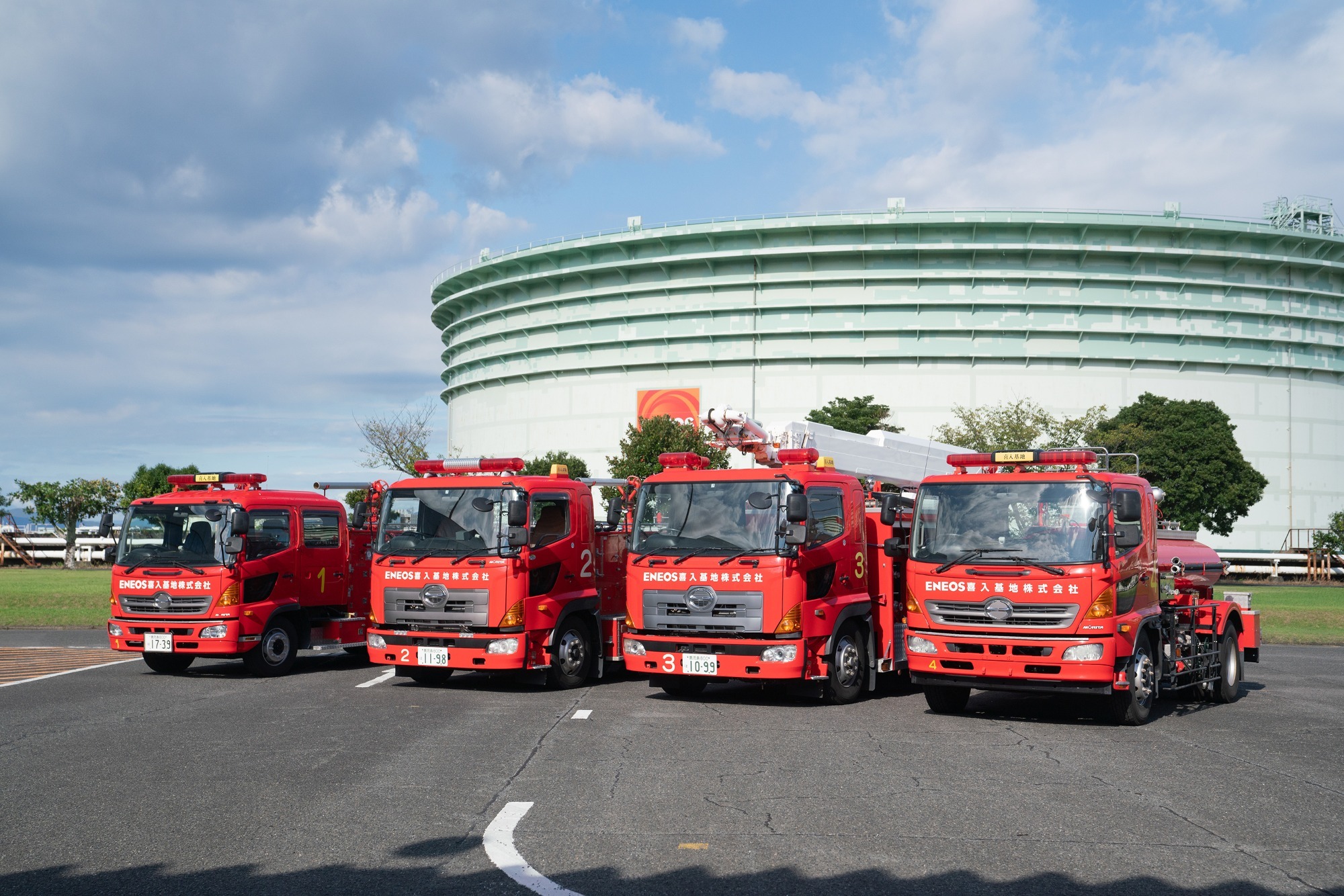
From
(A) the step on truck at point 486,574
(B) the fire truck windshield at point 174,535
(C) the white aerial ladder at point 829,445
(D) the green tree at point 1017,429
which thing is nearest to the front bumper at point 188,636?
(B) the fire truck windshield at point 174,535

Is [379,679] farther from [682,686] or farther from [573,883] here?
[573,883]

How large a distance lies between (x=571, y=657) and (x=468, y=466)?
289cm

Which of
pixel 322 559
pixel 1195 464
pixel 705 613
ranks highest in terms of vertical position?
pixel 1195 464

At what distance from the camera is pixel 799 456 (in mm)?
13852

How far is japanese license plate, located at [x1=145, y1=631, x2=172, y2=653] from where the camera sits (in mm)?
15133

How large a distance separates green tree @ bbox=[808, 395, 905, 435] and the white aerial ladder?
36.7m

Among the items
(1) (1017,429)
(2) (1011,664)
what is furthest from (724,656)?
(1) (1017,429)

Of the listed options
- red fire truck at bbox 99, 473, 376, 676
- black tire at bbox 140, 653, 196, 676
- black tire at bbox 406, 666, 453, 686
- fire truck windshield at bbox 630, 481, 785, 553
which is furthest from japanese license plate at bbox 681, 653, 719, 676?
black tire at bbox 140, 653, 196, 676

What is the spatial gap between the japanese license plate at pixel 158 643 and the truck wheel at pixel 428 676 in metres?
3.17

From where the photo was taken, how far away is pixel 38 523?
6400 cm

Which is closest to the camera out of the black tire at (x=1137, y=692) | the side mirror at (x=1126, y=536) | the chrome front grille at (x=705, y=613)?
the side mirror at (x=1126, y=536)

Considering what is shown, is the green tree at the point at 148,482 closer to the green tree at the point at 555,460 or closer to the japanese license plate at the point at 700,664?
the green tree at the point at 555,460

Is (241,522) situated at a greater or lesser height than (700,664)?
greater

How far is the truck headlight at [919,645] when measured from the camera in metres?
11.9
